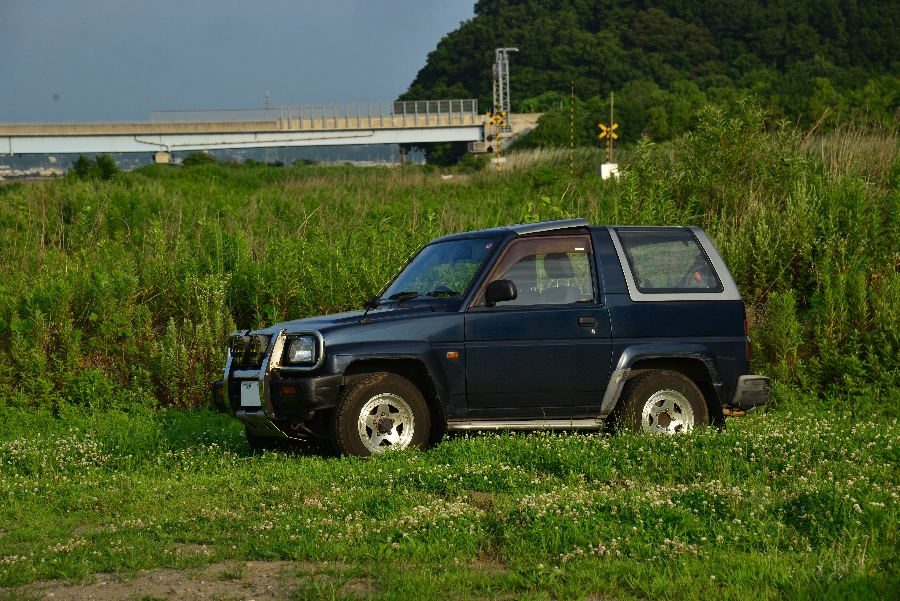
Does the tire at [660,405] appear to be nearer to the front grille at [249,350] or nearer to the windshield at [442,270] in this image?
the windshield at [442,270]

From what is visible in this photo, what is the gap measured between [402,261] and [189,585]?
30.5ft

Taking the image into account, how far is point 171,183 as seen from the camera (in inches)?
1329

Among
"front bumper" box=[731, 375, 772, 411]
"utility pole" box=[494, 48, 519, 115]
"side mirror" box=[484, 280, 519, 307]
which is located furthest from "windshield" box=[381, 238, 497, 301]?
"utility pole" box=[494, 48, 519, 115]

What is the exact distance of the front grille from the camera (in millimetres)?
8789

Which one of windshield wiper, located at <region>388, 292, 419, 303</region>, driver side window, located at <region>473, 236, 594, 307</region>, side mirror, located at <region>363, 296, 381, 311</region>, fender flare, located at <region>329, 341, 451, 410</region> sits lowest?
fender flare, located at <region>329, 341, 451, 410</region>

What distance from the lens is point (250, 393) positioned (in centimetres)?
866

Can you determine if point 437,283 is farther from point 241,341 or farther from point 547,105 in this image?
point 547,105

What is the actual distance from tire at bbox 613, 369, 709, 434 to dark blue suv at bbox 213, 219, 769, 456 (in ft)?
0.04

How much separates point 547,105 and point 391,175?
9787 cm

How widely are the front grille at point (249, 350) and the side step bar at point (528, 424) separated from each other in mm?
1661

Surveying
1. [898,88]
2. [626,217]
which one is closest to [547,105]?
[898,88]

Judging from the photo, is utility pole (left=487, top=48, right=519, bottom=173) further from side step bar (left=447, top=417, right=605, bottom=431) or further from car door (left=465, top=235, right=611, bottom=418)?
side step bar (left=447, top=417, right=605, bottom=431)

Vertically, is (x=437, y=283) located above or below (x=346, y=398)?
above

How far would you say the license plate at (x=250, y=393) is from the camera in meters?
8.59
